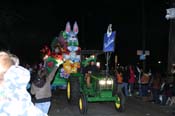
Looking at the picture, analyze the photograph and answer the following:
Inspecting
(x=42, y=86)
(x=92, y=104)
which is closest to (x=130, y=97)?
(x=92, y=104)

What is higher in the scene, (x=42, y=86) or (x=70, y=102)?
(x=42, y=86)

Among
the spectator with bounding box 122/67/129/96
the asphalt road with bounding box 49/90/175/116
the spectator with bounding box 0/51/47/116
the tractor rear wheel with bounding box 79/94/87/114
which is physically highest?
the spectator with bounding box 0/51/47/116

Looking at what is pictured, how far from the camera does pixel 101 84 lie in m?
15.0

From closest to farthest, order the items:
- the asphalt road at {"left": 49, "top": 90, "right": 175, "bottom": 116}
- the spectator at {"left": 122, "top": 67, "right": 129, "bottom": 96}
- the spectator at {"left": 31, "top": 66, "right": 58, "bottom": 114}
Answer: the spectator at {"left": 31, "top": 66, "right": 58, "bottom": 114} → the asphalt road at {"left": 49, "top": 90, "right": 175, "bottom": 116} → the spectator at {"left": 122, "top": 67, "right": 129, "bottom": 96}

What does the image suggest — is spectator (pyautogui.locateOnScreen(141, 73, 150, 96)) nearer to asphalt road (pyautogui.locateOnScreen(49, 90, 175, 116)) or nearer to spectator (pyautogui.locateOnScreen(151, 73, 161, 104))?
asphalt road (pyautogui.locateOnScreen(49, 90, 175, 116))

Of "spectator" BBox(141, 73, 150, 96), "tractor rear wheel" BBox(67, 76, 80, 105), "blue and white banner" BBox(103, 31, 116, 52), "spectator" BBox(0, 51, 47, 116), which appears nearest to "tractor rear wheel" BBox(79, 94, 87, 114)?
"tractor rear wheel" BBox(67, 76, 80, 105)

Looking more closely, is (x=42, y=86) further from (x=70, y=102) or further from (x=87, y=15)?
(x=87, y=15)

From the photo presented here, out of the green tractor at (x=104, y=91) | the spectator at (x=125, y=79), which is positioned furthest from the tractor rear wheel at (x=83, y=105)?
the spectator at (x=125, y=79)

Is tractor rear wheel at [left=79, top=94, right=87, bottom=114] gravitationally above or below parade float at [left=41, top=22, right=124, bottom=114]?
below

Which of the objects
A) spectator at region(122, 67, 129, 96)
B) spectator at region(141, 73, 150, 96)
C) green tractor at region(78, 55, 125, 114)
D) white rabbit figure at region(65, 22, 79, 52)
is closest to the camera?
green tractor at region(78, 55, 125, 114)

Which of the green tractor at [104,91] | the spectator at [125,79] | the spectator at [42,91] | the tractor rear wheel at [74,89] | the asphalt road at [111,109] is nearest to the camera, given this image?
the spectator at [42,91]

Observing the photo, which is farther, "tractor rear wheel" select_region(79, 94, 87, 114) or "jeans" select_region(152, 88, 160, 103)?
"jeans" select_region(152, 88, 160, 103)

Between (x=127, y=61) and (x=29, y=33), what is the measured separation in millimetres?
16176

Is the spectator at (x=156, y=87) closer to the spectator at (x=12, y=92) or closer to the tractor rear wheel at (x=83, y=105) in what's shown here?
the tractor rear wheel at (x=83, y=105)
